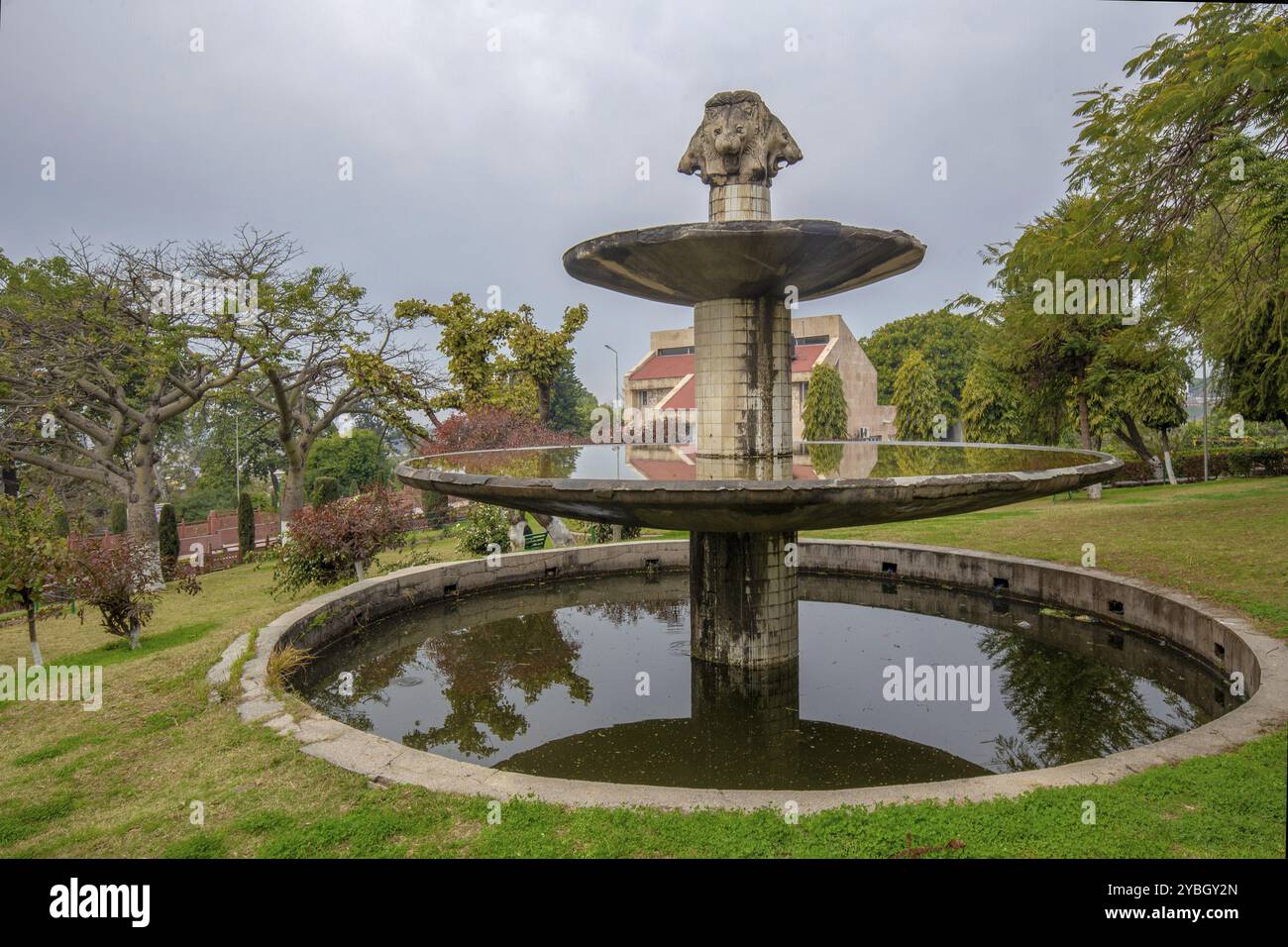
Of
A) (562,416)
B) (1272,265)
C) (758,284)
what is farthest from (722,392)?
(562,416)

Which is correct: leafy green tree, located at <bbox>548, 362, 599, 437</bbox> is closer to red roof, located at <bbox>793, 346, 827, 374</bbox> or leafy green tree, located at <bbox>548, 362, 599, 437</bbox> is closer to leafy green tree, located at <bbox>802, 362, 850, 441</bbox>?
red roof, located at <bbox>793, 346, 827, 374</bbox>

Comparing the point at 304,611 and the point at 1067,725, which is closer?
the point at 1067,725

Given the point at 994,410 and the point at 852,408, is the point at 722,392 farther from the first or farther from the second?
the point at 852,408

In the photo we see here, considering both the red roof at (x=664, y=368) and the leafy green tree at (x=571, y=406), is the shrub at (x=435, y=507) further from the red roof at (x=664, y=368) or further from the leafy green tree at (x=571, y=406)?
the leafy green tree at (x=571, y=406)

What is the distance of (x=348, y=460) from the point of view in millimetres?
40062

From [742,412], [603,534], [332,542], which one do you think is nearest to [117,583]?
[332,542]

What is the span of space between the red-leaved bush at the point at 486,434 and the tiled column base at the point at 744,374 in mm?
13267

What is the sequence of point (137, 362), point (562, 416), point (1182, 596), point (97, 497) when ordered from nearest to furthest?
point (1182, 596) < point (137, 362) < point (97, 497) < point (562, 416)

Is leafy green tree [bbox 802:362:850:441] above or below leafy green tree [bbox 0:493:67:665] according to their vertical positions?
above

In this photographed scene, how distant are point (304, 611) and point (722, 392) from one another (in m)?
6.19

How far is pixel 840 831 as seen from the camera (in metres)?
4.27

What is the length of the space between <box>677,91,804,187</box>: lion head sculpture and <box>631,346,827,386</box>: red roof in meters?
35.6

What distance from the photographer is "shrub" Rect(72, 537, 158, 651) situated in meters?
9.09

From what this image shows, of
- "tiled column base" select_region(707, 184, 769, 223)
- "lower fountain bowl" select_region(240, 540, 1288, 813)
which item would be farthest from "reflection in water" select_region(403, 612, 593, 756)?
"tiled column base" select_region(707, 184, 769, 223)
